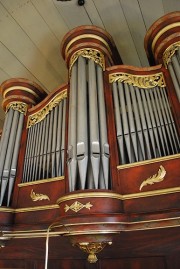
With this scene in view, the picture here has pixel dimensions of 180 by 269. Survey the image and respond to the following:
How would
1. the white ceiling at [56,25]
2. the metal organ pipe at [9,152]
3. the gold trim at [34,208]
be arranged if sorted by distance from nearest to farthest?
the gold trim at [34,208]
the metal organ pipe at [9,152]
the white ceiling at [56,25]

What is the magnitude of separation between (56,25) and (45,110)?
1354 mm

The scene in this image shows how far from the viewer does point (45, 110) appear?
3.17m

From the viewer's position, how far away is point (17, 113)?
339 centimetres

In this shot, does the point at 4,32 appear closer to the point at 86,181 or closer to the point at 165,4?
the point at 165,4

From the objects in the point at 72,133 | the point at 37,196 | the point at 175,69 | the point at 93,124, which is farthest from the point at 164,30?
the point at 37,196

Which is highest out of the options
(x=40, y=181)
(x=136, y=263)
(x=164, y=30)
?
(x=164, y=30)

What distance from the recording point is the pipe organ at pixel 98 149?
1903 millimetres

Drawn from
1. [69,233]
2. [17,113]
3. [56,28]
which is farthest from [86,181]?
[56,28]

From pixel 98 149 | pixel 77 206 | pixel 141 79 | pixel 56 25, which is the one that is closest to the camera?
pixel 77 206

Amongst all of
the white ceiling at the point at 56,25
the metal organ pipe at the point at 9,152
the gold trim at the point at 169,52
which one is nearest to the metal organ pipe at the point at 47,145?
the metal organ pipe at the point at 9,152

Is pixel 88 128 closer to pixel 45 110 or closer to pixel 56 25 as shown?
pixel 45 110

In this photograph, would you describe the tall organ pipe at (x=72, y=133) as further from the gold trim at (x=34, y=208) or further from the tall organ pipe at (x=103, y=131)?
the gold trim at (x=34, y=208)

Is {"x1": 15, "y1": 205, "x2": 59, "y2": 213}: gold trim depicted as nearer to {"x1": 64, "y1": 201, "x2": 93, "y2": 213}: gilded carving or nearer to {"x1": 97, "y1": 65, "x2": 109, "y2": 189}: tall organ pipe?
{"x1": 64, "y1": 201, "x2": 93, "y2": 213}: gilded carving

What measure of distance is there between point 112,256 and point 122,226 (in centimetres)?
67
